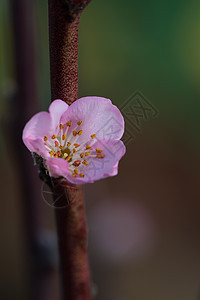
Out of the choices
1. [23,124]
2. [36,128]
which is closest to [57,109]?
[36,128]

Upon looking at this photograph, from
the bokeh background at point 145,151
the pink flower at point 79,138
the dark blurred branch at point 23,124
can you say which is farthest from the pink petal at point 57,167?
the bokeh background at point 145,151

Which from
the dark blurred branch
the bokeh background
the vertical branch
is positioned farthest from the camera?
the bokeh background

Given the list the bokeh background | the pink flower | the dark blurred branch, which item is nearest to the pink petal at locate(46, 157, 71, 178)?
the pink flower

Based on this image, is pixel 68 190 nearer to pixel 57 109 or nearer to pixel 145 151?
pixel 57 109

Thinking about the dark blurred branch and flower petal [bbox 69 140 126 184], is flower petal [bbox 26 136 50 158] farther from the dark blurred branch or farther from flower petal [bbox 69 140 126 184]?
the dark blurred branch

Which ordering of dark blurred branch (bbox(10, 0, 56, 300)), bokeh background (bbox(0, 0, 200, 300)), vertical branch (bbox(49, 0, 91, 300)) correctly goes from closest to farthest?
vertical branch (bbox(49, 0, 91, 300)) < dark blurred branch (bbox(10, 0, 56, 300)) < bokeh background (bbox(0, 0, 200, 300))

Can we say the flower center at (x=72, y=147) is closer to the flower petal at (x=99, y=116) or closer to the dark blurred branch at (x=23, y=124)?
the flower petal at (x=99, y=116)
